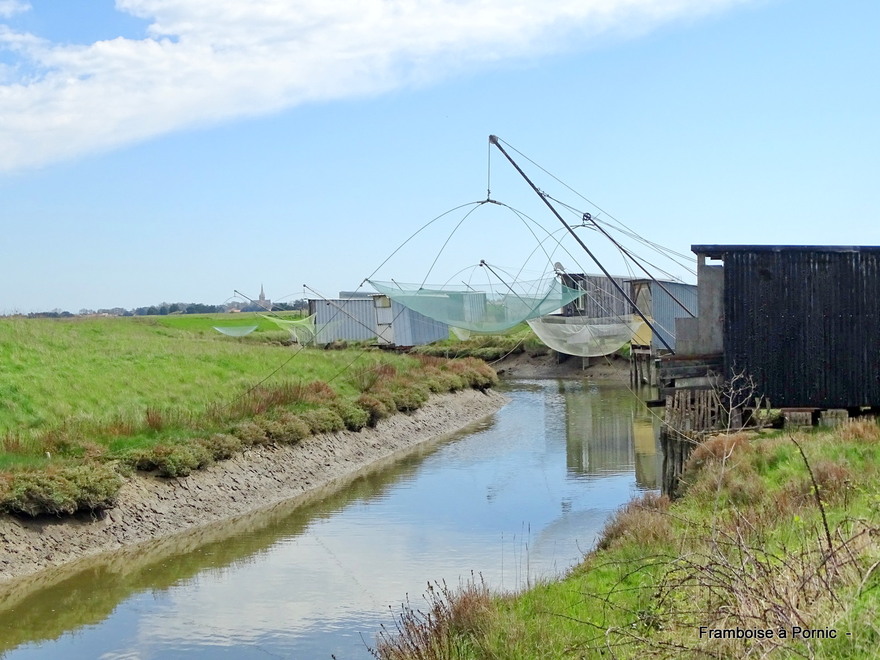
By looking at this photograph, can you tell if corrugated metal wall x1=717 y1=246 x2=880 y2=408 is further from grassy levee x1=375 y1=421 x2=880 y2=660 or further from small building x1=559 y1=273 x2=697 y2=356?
small building x1=559 y1=273 x2=697 y2=356

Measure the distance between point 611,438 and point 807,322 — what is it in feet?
27.7

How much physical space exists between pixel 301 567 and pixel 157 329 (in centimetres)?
3435

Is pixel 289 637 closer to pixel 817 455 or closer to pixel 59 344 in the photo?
pixel 817 455

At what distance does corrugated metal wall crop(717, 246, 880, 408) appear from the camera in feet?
50.0

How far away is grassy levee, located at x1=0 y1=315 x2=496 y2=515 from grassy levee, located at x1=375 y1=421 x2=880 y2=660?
6065 mm

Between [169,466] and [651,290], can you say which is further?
[651,290]

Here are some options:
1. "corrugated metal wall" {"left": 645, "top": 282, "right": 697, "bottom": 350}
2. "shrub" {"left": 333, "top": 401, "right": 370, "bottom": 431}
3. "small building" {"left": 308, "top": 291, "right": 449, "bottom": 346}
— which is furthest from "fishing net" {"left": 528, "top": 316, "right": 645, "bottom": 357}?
"small building" {"left": 308, "top": 291, "right": 449, "bottom": 346}

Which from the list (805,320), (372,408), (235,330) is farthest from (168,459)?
(235,330)

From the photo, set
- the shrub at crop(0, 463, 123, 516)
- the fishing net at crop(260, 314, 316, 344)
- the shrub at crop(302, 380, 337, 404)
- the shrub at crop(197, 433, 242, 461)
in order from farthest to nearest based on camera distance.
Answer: the fishing net at crop(260, 314, 316, 344) < the shrub at crop(302, 380, 337, 404) < the shrub at crop(197, 433, 242, 461) < the shrub at crop(0, 463, 123, 516)

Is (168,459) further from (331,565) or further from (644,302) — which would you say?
(644,302)

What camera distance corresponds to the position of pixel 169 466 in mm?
14312

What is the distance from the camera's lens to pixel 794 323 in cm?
1530

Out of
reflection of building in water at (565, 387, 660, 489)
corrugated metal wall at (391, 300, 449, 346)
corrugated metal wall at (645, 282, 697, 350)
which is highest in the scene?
corrugated metal wall at (645, 282, 697, 350)

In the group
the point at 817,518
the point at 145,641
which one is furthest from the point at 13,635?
the point at 817,518
